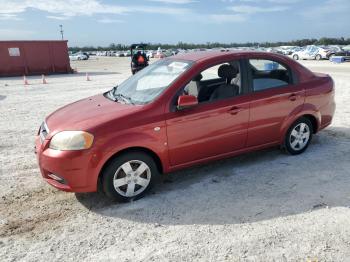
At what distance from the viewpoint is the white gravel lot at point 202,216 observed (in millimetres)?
3094

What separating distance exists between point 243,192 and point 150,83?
189 cm

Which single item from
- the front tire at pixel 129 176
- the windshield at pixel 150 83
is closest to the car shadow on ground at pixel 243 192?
the front tire at pixel 129 176

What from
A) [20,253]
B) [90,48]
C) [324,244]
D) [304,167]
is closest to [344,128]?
[304,167]

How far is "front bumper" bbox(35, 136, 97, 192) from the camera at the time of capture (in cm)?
362

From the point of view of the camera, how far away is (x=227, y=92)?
4.48m

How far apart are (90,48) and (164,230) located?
5552 inches

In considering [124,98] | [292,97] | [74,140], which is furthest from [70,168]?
[292,97]

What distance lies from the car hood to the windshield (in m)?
0.21

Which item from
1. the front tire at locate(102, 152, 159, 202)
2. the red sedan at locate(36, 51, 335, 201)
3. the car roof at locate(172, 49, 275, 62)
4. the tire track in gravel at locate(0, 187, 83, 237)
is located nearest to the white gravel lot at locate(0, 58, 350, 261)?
the tire track in gravel at locate(0, 187, 83, 237)

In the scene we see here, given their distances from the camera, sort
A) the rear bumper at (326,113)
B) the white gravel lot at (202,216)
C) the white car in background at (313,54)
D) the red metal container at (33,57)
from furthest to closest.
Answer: the white car in background at (313,54) → the red metal container at (33,57) → the rear bumper at (326,113) → the white gravel lot at (202,216)

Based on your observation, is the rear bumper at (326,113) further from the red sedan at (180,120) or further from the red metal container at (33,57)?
the red metal container at (33,57)

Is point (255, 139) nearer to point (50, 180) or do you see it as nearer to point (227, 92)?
point (227, 92)

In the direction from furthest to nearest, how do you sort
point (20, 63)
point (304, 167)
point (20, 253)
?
point (20, 63) → point (304, 167) → point (20, 253)

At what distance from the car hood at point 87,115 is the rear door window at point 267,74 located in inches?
70.9
